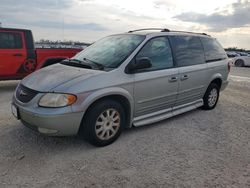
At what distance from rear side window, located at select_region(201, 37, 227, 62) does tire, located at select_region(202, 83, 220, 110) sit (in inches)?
25.0

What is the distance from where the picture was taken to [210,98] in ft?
21.3

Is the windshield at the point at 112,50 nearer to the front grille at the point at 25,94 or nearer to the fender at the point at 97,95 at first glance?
the fender at the point at 97,95

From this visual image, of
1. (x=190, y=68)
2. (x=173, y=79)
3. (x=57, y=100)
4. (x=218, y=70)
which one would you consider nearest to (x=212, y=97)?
(x=218, y=70)

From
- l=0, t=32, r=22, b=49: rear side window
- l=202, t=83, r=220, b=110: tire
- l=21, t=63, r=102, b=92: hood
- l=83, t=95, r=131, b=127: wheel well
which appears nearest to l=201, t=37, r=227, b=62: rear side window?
l=202, t=83, r=220, b=110: tire

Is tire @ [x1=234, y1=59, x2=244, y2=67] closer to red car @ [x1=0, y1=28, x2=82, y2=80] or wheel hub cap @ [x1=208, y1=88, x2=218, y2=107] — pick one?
wheel hub cap @ [x1=208, y1=88, x2=218, y2=107]

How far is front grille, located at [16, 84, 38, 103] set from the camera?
395 centimetres

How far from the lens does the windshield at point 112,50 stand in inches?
180

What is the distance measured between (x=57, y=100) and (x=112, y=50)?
1568mm

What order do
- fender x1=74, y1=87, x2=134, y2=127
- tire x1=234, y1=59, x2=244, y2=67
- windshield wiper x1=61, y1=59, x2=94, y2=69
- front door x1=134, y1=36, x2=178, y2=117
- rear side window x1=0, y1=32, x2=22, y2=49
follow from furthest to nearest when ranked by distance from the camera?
1. tire x1=234, y1=59, x2=244, y2=67
2. rear side window x1=0, y1=32, x2=22, y2=49
3. front door x1=134, y1=36, x2=178, y2=117
4. windshield wiper x1=61, y1=59, x2=94, y2=69
5. fender x1=74, y1=87, x2=134, y2=127

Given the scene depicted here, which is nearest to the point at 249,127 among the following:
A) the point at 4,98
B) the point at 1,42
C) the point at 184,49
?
the point at 184,49

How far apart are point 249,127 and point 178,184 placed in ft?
9.38

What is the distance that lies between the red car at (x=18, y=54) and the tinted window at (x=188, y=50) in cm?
466

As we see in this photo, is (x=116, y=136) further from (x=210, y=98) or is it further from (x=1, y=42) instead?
(x=1, y=42)

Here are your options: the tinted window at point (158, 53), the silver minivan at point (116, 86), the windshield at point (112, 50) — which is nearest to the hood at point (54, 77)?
the silver minivan at point (116, 86)
